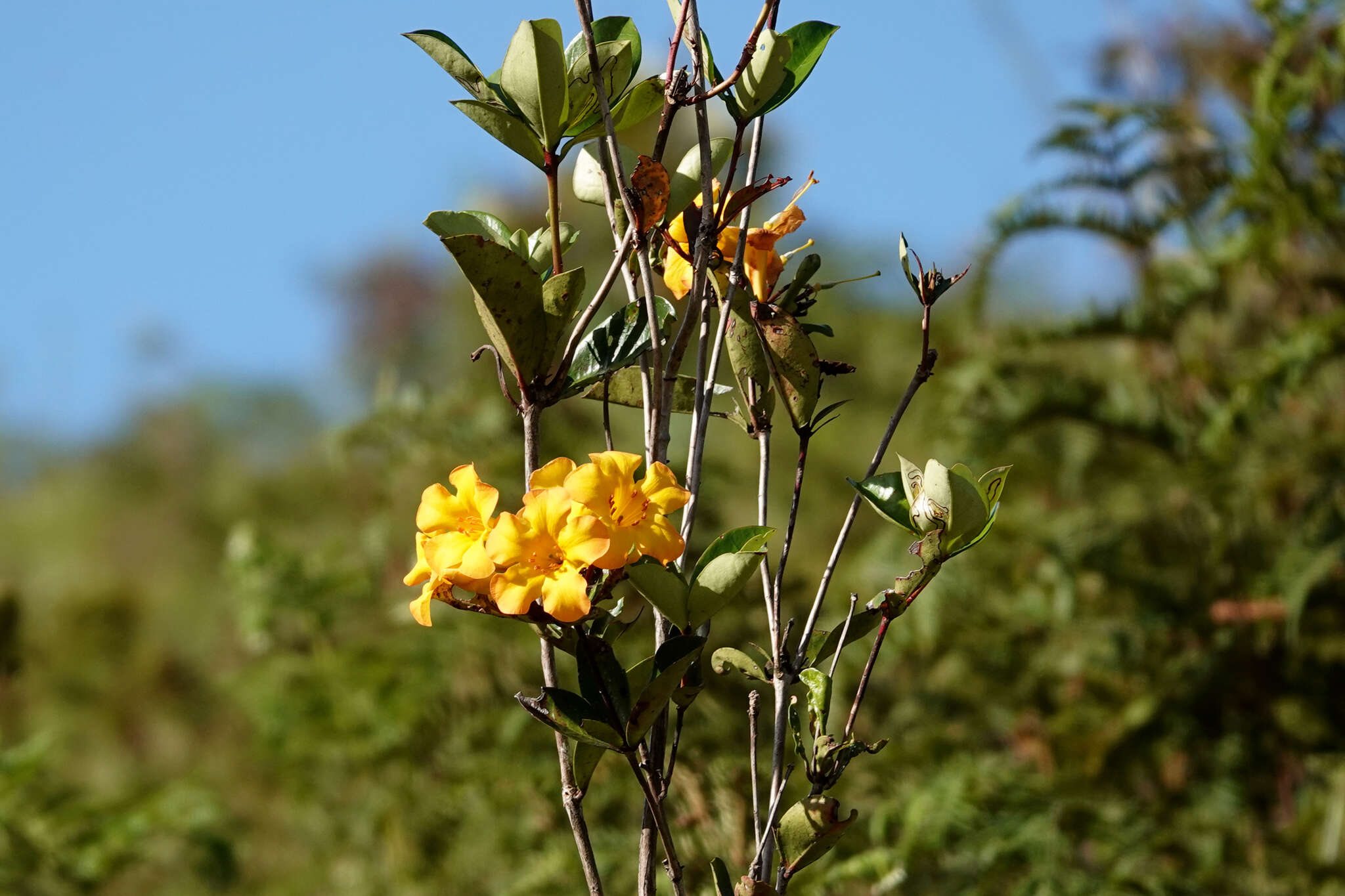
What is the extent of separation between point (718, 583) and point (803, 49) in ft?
0.94

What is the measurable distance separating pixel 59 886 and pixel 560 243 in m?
1.62

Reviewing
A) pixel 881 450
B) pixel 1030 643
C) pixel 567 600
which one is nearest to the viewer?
pixel 567 600

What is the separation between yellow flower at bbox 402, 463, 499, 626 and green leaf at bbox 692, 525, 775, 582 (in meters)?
Result: 0.10

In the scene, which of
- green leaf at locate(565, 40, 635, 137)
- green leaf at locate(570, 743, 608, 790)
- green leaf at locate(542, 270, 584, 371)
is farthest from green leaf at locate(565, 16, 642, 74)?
green leaf at locate(570, 743, 608, 790)

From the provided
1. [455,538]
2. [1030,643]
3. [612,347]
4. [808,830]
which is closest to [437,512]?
[455,538]

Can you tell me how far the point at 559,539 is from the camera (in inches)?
19.6

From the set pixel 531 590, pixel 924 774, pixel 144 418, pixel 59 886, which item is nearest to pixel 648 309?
pixel 531 590

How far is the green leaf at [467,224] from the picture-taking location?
55 centimetres

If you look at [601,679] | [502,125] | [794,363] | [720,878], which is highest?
[502,125]

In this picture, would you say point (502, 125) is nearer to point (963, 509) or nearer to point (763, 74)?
point (763, 74)

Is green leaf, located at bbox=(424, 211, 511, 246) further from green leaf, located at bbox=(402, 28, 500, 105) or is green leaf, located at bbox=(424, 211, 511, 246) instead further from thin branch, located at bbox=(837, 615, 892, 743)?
thin branch, located at bbox=(837, 615, 892, 743)

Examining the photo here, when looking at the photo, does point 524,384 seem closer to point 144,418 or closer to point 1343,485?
point 1343,485

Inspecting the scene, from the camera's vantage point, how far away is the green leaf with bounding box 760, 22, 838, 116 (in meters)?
0.61

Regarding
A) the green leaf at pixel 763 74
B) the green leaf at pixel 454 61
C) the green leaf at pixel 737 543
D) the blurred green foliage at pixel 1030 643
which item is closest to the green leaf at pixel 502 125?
the green leaf at pixel 454 61
